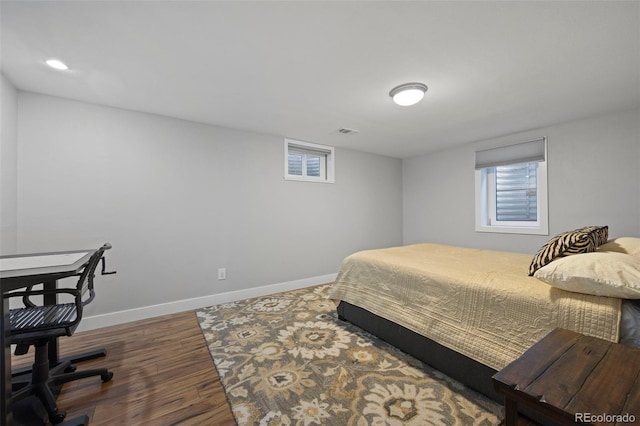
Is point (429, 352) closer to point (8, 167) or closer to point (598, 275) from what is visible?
point (598, 275)

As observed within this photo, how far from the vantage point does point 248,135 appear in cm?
338

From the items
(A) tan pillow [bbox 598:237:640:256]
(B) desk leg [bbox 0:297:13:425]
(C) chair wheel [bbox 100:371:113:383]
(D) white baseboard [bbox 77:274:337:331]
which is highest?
(A) tan pillow [bbox 598:237:640:256]

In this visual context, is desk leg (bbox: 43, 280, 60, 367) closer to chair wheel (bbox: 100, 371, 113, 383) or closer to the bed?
chair wheel (bbox: 100, 371, 113, 383)

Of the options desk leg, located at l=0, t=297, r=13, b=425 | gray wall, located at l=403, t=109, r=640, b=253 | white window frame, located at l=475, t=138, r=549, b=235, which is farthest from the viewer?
white window frame, located at l=475, t=138, r=549, b=235

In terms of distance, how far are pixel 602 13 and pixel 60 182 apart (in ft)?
13.8

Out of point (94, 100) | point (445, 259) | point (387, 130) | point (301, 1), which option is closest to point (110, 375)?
point (94, 100)

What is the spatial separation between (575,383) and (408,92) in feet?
6.90

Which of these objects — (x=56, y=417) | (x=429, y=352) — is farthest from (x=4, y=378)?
(x=429, y=352)

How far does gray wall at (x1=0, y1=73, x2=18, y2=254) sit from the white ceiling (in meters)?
0.18

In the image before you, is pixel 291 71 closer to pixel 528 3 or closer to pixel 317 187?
pixel 528 3

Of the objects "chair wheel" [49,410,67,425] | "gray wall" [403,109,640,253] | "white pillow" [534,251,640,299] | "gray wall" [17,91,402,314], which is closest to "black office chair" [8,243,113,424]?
"chair wheel" [49,410,67,425]

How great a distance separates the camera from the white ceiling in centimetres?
141

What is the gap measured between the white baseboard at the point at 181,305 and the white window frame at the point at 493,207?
276 centimetres

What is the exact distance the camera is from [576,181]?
2984 millimetres
